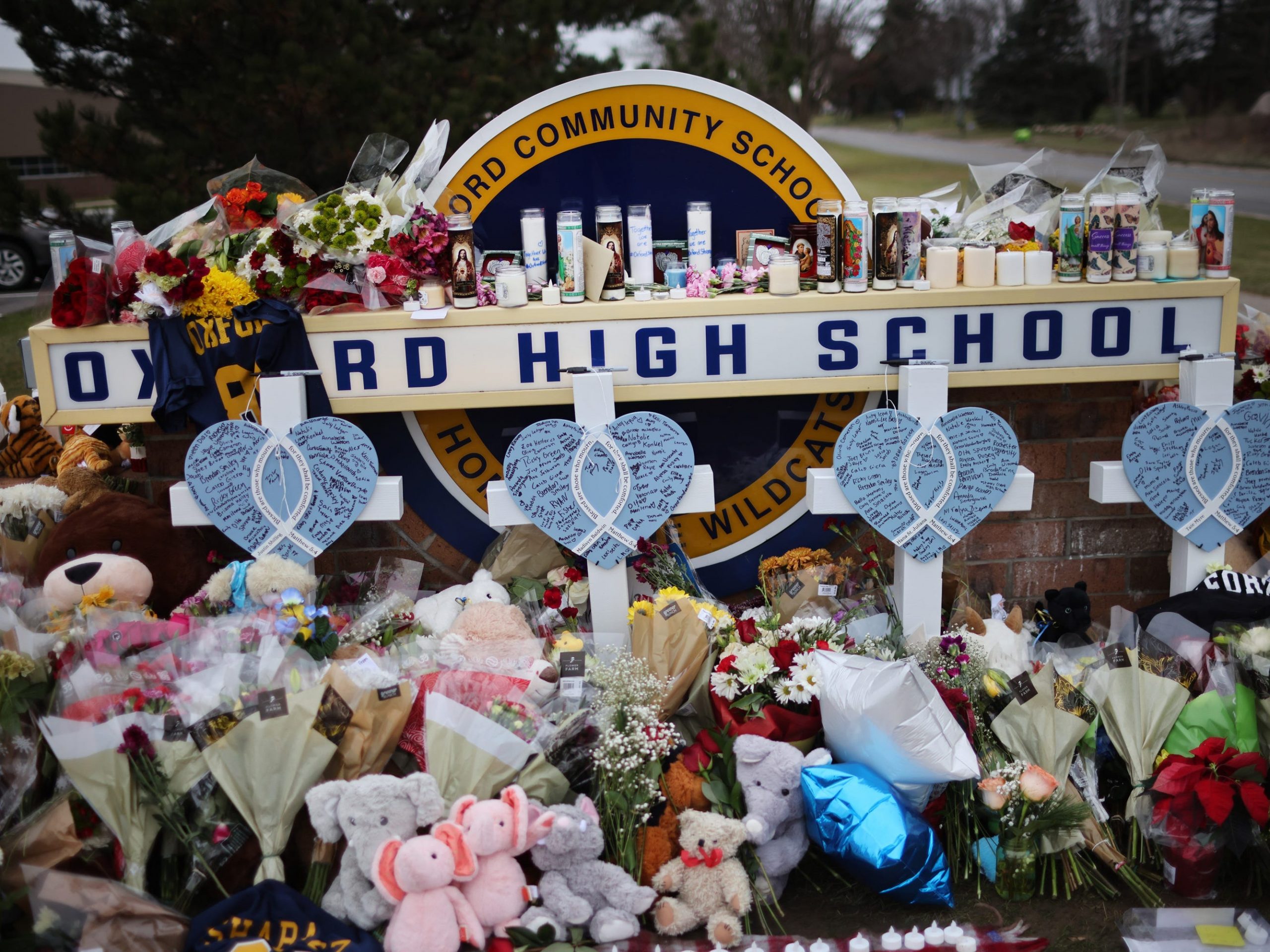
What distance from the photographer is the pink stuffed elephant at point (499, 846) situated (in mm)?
2500

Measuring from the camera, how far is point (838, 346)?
3.34 meters

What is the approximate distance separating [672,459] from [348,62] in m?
4.94

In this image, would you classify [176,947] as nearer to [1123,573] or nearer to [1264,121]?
[1123,573]

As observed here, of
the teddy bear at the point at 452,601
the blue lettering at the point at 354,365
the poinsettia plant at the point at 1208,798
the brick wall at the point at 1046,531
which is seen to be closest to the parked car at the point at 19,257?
the brick wall at the point at 1046,531

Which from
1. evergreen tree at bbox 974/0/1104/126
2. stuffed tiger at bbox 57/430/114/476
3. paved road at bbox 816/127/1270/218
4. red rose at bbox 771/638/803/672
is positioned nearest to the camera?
red rose at bbox 771/638/803/672

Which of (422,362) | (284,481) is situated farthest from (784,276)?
(284,481)

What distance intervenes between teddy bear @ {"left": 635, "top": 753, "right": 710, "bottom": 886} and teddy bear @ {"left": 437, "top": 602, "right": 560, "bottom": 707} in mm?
410

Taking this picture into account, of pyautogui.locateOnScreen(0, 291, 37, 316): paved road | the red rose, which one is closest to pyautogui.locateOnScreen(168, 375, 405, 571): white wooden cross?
the red rose

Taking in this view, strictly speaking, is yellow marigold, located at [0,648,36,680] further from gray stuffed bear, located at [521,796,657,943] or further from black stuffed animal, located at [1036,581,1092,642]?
black stuffed animal, located at [1036,581,1092,642]

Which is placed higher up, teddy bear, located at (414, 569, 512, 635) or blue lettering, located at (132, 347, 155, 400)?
blue lettering, located at (132, 347, 155, 400)

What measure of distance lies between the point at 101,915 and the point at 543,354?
6.00 ft

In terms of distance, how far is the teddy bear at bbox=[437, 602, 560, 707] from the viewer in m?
3.02

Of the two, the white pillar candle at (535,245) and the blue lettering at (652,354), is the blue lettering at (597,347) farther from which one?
the white pillar candle at (535,245)

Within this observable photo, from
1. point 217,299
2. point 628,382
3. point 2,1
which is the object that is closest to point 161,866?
point 217,299
